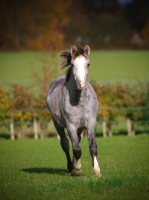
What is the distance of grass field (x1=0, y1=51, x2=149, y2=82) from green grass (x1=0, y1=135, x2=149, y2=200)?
90.6ft

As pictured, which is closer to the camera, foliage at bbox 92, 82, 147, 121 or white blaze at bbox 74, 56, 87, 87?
white blaze at bbox 74, 56, 87, 87

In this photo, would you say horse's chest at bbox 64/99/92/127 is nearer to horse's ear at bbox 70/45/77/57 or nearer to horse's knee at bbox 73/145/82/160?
horse's knee at bbox 73/145/82/160

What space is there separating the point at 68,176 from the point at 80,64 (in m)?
2.12

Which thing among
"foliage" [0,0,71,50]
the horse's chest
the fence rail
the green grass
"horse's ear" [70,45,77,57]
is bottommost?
the green grass

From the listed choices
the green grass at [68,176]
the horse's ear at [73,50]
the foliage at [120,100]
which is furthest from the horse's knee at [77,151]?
the foliage at [120,100]

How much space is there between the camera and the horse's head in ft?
37.8

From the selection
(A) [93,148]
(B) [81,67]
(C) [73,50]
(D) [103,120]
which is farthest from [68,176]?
(D) [103,120]

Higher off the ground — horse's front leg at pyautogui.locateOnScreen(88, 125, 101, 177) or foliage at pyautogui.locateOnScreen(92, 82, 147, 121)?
foliage at pyautogui.locateOnScreen(92, 82, 147, 121)

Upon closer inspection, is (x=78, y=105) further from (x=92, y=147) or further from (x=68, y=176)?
(x=68, y=176)

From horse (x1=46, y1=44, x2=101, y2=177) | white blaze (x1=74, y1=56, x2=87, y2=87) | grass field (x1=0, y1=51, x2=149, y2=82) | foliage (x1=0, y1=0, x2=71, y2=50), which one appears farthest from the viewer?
foliage (x1=0, y1=0, x2=71, y2=50)

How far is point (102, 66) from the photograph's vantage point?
194ft

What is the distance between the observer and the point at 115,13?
340 ft

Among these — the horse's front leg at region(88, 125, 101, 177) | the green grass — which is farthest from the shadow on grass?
the horse's front leg at region(88, 125, 101, 177)

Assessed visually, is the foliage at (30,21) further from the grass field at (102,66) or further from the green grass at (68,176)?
the green grass at (68,176)
